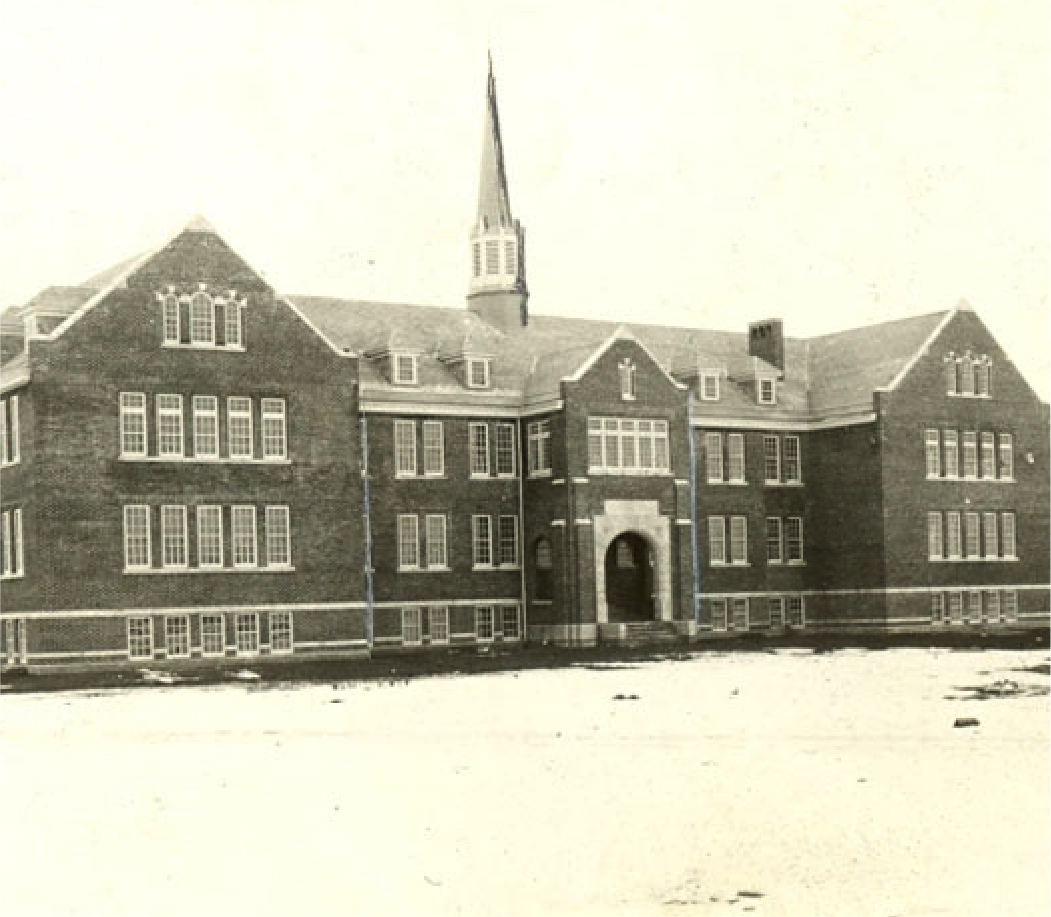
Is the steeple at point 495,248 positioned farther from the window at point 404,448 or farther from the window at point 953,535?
the window at point 953,535

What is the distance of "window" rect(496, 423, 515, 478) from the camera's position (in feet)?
182

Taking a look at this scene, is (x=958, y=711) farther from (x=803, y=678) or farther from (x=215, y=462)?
(x=215, y=462)

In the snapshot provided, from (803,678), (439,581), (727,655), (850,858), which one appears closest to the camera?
(850,858)

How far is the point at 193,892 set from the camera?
516 inches

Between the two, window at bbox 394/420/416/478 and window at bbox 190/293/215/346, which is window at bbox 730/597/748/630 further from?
window at bbox 190/293/215/346

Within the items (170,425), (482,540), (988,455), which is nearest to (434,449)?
(482,540)

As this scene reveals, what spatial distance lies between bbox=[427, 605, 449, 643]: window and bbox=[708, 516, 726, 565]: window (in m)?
10.8

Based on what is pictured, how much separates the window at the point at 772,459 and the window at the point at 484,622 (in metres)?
12.5

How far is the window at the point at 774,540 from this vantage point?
61.8 metres

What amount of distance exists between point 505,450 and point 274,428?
31.5ft

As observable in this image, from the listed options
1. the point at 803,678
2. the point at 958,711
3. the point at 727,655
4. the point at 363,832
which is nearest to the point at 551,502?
the point at 727,655

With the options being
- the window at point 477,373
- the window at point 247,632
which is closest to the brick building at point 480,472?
the window at point 247,632

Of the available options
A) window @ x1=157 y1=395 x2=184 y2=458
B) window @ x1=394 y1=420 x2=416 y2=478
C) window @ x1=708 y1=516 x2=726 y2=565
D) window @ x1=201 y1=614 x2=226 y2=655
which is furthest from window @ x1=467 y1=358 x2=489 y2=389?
window @ x1=201 y1=614 x2=226 y2=655

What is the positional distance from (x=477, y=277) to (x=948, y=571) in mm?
19698
